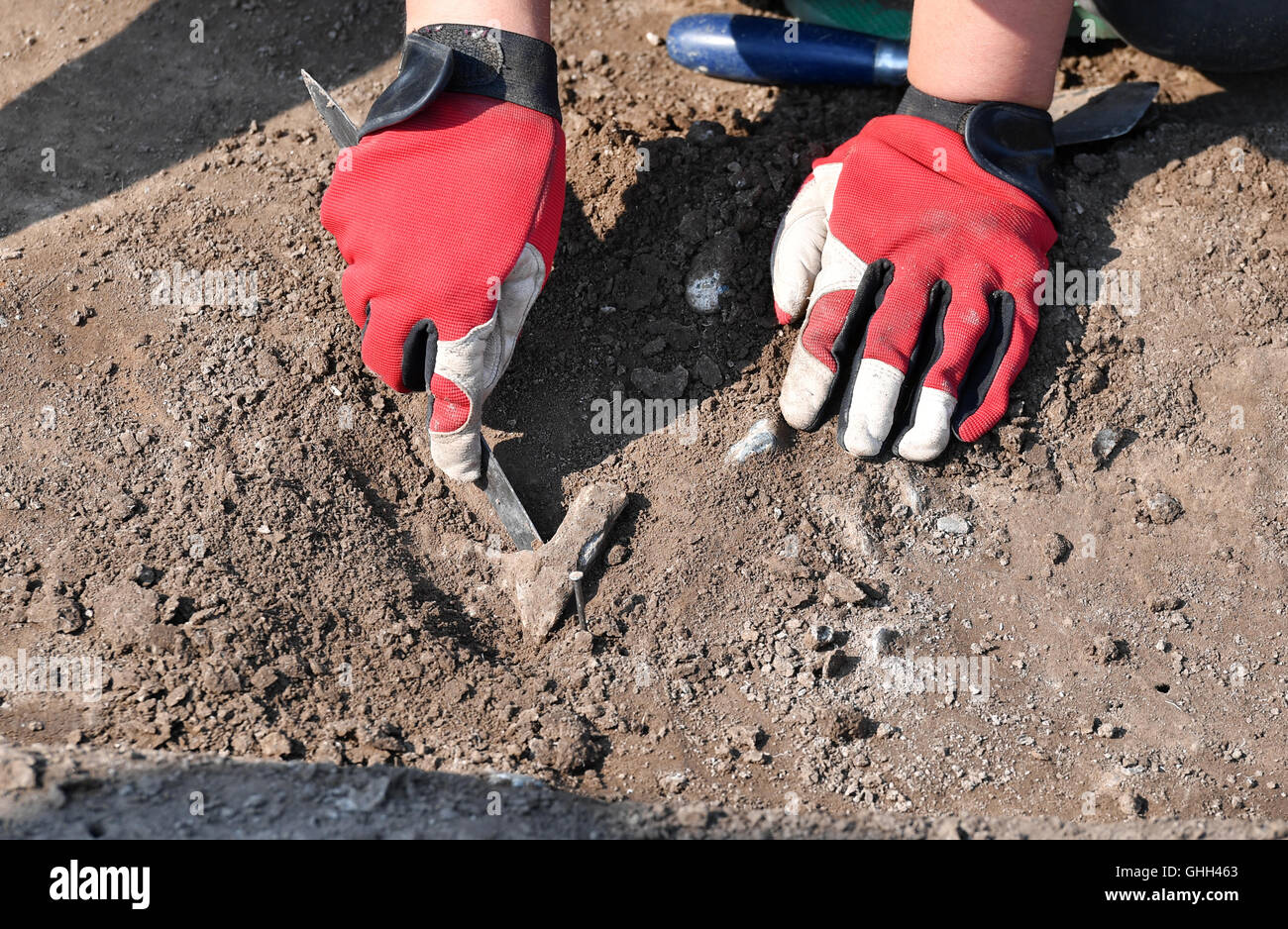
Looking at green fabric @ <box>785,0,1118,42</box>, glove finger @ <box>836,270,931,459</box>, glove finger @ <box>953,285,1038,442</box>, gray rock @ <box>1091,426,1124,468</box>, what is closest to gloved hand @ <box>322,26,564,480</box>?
glove finger @ <box>836,270,931,459</box>

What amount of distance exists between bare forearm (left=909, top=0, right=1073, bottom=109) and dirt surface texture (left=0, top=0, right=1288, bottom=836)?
354 millimetres

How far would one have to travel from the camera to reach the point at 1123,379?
8.11 feet

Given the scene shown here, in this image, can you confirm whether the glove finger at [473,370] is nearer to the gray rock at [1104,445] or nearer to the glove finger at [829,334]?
the glove finger at [829,334]

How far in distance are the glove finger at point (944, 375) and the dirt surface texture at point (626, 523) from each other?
0.27ft

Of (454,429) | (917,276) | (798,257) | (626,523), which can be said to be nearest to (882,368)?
(917,276)

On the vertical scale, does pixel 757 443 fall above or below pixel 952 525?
above

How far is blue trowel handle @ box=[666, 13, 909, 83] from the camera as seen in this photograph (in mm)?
2922

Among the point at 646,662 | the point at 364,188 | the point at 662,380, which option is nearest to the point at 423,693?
the point at 646,662

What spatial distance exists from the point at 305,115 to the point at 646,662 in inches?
74.2

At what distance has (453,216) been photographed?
2.23 meters

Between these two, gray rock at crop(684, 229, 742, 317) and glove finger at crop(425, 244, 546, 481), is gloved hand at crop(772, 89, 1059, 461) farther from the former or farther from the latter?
glove finger at crop(425, 244, 546, 481)

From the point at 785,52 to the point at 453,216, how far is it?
1.27 m

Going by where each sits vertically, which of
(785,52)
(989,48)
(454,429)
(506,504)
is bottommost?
(506,504)

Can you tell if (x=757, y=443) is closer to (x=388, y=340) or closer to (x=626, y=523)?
(x=626, y=523)
